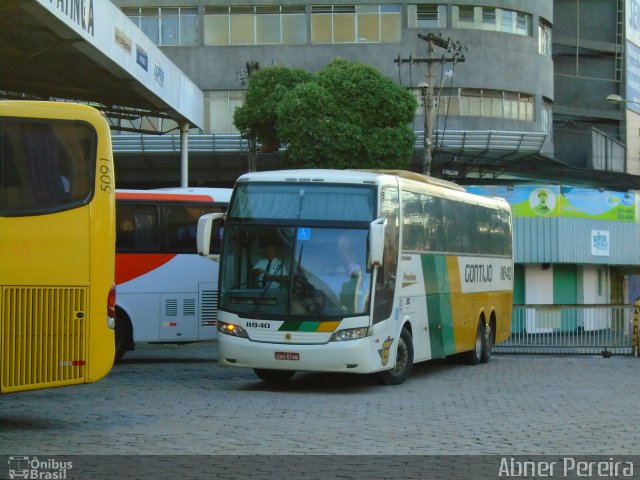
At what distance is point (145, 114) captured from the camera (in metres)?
29.6

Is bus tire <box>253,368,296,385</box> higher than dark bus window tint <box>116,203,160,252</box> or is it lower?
lower

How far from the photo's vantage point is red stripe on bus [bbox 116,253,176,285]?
842 inches

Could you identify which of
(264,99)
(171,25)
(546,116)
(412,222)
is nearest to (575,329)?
(412,222)

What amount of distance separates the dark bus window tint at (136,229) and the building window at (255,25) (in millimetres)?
28959

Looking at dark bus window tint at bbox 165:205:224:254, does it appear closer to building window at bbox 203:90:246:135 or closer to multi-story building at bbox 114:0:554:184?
multi-story building at bbox 114:0:554:184

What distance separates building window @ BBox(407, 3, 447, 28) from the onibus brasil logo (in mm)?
41798

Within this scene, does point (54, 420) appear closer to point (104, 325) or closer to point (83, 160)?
point (104, 325)

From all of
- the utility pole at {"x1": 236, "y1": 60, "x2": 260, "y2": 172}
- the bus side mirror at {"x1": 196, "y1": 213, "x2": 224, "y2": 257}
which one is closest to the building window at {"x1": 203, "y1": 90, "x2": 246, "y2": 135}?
the utility pole at {"x1": 236, "y1": 60, "x2": 260, "y2": 172}

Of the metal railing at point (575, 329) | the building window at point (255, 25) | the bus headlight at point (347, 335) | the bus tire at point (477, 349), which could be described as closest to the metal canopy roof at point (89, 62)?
the bus headlight at point (347, 335)

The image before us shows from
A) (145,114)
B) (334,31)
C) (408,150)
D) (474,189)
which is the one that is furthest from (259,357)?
(334,31)

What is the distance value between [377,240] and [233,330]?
253cm

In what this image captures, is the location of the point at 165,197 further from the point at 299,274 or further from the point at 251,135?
the point at 251,135

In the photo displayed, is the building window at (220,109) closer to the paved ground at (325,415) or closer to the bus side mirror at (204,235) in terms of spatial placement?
the paved ground at (325,415)

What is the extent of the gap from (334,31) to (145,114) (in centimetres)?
2152
